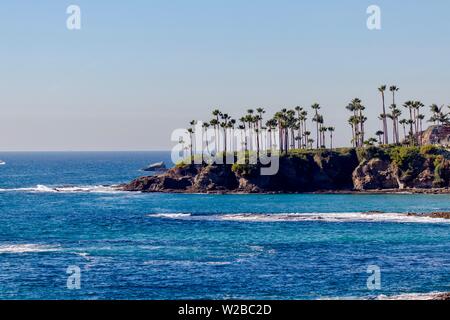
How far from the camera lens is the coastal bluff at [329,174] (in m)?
178

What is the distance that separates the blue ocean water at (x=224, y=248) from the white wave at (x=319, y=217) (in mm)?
184

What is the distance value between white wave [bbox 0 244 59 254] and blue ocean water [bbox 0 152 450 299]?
0.13 m

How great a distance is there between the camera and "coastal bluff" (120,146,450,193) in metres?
178

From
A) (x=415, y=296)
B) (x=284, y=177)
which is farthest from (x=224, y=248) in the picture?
(x=284, y=177)

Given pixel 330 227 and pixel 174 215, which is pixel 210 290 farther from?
pixel 174 215

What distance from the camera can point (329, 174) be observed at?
615 feet

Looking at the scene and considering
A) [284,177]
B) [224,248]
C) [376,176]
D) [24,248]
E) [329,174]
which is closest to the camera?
[224,248]

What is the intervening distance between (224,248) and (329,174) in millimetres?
99073

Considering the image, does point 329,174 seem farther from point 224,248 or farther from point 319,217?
point 224,248

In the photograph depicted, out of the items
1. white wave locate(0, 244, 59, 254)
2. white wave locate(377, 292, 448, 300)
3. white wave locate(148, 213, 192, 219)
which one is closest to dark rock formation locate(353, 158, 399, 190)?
white wave locate(148, 213, 192, 219)

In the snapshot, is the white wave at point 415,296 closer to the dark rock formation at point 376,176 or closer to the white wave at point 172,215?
the white wave at point 172,215

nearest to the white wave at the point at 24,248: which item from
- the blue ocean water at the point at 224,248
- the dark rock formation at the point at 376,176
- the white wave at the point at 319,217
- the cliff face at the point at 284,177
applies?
the blue ocean water at the point at 224,248

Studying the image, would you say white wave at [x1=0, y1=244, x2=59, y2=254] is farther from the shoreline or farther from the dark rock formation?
the dark rock formation

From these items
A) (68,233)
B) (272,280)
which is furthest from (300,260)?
(68,233)
